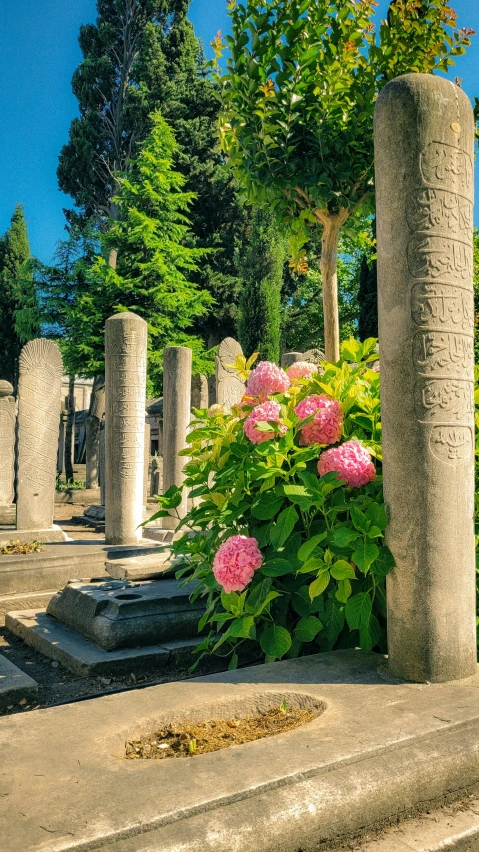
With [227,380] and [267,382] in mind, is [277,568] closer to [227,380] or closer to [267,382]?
[267,382]

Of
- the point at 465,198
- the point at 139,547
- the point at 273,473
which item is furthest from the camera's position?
the point at 139,547

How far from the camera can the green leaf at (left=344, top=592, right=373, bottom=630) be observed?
2824mm

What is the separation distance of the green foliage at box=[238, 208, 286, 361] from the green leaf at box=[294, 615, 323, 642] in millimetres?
17814

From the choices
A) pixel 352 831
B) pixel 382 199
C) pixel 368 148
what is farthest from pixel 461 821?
pixel 368 148

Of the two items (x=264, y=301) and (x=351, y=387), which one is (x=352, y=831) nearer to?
(x=351, y=387)

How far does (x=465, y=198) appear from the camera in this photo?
270cm

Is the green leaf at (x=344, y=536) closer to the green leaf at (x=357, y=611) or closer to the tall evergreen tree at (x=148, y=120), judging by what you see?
the green leaf at (x=357, y=611)

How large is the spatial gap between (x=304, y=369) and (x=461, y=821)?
91.6 inches

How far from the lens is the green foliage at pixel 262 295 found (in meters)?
21.3

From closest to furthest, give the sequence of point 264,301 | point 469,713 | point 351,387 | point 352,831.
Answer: point 352,831
point 469,713
point 351,387
point 264,301

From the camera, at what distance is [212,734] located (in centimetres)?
221

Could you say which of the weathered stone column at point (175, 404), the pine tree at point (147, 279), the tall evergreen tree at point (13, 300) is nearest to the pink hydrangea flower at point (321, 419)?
the weathered stone column at point (175, 404)

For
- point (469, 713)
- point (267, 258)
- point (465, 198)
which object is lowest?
point (469, 713)

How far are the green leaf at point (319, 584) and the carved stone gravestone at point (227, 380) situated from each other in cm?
664
